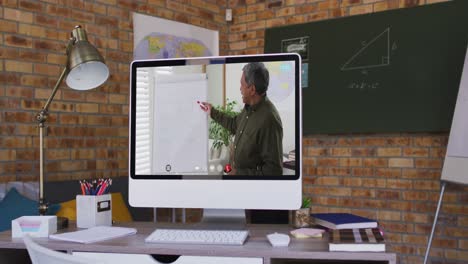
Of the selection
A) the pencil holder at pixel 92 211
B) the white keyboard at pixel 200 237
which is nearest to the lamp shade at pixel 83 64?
the pencil holder at pixel 92 211

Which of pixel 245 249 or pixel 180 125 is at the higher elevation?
pixel 180 125

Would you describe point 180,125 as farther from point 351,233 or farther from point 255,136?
point 351,233

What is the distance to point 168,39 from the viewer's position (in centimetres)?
381

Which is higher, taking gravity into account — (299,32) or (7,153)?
(299,32)

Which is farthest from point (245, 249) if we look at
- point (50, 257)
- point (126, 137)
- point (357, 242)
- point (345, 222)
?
point (126, 137)

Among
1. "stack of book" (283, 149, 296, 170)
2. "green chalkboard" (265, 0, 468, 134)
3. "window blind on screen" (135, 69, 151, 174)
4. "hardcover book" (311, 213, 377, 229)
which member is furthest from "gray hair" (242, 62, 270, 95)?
"green chalkboard" (265, 0, 468, 134)

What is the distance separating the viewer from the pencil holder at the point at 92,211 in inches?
72.0

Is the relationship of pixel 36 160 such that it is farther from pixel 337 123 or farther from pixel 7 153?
pixel 337 123

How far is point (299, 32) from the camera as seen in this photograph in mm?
3971

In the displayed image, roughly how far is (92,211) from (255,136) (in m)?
0.65

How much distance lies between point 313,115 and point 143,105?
7.32ft

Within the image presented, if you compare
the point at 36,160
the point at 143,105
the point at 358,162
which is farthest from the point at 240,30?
the point at 143,105

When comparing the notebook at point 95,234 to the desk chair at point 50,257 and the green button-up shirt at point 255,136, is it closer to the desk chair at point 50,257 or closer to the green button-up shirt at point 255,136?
the desk chair at point 50,257

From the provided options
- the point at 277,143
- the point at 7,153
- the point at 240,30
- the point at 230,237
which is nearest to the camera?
the point at 230,237
